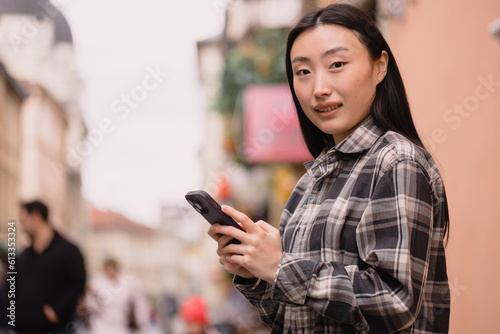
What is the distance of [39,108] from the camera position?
9.30m

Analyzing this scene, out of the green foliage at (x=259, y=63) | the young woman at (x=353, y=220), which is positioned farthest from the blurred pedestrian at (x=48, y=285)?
the green foliage at (x=259, y=63)

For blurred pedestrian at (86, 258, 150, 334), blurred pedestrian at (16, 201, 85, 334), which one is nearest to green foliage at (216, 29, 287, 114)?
blurred pedestrian at (86, 258, 150, 334)

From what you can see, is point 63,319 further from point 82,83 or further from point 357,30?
point 82,83

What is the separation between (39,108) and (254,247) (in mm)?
8701

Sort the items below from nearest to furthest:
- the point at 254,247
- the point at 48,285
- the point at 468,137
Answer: the point at 254,247 < the point at 468,137 < the point at 48,285

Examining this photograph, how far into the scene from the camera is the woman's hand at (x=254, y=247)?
1.32m

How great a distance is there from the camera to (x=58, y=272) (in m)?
4.60

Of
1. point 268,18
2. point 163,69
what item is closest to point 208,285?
point 268,18

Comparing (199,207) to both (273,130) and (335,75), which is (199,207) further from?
(273,130)

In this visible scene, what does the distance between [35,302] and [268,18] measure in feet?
34.4

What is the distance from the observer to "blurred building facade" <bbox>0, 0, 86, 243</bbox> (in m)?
Answer: 7.37

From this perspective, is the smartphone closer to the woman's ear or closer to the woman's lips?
the woman's lips

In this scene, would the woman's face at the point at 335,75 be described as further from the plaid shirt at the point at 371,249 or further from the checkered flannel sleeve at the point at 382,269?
the checkered flannel sleeve at the point at 382,269

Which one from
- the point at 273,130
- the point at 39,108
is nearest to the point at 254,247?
the point at 273,130
